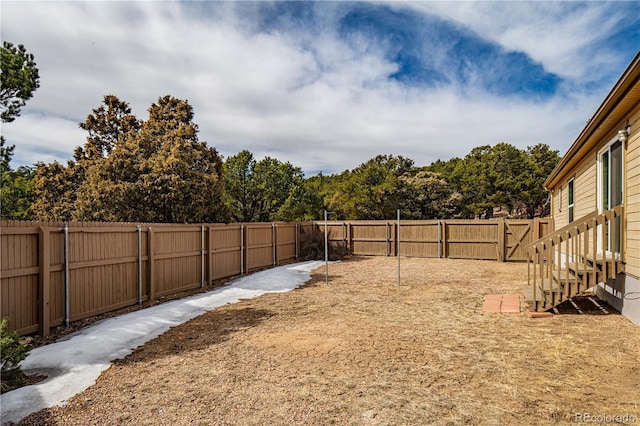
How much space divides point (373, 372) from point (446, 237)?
1306 cm

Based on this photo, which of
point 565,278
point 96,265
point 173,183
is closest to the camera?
point 565,278

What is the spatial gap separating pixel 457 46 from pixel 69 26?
31.4ft

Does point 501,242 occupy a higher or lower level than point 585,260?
lower

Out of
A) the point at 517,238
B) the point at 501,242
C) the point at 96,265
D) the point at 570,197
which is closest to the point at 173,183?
the point at 96,265

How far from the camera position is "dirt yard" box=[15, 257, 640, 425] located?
9.88 feet

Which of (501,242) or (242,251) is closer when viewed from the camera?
(242,251)

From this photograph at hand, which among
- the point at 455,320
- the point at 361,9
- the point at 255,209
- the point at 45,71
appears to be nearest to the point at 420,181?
the point at 255,209

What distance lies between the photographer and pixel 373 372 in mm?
3904

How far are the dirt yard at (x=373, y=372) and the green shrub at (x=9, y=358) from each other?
2.33 feet

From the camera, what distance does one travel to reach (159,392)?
11.5ft

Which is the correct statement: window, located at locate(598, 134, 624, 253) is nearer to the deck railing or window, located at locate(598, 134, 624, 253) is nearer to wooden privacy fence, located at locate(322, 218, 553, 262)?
the deck railing

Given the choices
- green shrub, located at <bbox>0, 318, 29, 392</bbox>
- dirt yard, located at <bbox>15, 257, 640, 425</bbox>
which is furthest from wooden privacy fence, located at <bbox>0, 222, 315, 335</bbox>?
dirt yard, located at <bbox>15, 257, 640, 425</bbox>

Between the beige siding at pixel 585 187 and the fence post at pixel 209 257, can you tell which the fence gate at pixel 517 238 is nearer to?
the beige siding at pixel 585 187

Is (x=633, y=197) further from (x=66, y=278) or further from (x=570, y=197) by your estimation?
(x=66, y=278)
